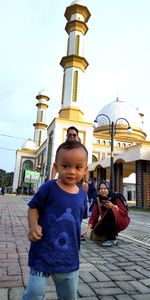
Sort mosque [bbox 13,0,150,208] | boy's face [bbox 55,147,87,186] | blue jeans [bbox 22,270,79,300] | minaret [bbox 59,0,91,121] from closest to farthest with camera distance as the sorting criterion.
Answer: blue jeans [bbox 22,270,79,300], boy's face [bbox 55,147,87,186], mosque [bbox 13,0,150,208], minaret [bbox 59,0,91,121]

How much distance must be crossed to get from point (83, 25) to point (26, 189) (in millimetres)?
31947

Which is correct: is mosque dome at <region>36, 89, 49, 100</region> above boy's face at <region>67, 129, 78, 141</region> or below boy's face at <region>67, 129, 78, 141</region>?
above

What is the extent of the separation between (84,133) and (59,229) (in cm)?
3087

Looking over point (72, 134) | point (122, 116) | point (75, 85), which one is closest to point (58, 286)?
point (72, 134)

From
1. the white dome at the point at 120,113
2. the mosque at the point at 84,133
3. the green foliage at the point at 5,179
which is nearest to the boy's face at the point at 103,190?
the mosque at the point at 84,133

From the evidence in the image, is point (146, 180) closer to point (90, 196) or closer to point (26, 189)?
point (90, 196)

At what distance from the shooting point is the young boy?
173 centimetres

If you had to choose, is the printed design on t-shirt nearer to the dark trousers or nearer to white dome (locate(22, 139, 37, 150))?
the dark trousers

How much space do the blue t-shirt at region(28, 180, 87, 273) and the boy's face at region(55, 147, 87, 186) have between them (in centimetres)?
10

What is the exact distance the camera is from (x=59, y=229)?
179 cm

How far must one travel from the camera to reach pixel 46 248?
175 centimetres

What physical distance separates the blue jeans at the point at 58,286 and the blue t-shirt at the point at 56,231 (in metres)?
0.05

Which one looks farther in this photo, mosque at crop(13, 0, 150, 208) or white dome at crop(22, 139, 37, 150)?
white dome at crop(22, 139, 37, 150)

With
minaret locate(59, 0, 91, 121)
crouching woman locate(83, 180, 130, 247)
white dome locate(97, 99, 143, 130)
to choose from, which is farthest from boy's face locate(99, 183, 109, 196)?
white dome locate(97, 99, 143, 130)
